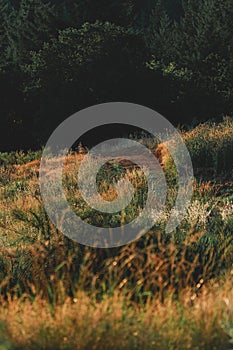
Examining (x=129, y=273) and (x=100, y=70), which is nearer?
(x=129, y=273)

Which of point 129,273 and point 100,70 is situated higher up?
point 100,70

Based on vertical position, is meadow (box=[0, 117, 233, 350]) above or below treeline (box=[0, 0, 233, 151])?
below

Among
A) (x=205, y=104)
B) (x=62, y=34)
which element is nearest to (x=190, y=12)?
(x=205, y=104)

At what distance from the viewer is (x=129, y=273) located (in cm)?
586

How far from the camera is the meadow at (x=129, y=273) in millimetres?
3734

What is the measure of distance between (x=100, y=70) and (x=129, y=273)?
1790 centimetres

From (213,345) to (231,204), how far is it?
467cm

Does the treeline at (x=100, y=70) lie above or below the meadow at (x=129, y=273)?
above

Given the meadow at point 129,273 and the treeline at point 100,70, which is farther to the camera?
the treeline at point 100,70

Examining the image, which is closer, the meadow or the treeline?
the meadow

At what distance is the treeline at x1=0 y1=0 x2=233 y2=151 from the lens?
23.3m

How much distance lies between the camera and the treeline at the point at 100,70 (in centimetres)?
2328

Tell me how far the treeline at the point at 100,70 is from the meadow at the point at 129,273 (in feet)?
33.1

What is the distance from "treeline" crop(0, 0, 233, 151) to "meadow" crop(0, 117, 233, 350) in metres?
10.1
